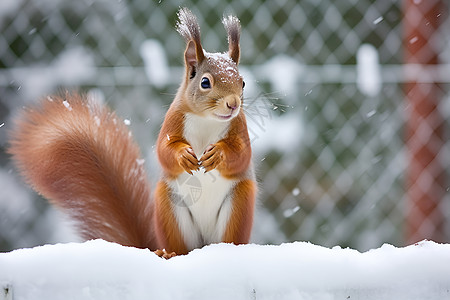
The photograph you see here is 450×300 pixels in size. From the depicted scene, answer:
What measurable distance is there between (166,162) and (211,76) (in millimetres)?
114

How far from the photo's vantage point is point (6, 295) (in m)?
0.59

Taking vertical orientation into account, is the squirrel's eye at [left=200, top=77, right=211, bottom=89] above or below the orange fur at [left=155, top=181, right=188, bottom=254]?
above

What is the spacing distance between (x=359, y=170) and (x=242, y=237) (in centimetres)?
130

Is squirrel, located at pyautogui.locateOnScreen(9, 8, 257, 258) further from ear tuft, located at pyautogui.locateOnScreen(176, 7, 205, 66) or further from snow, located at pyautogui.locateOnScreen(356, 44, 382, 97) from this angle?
snow, located at pyautogui.locateOnScreen(356, 44, 382, 97)

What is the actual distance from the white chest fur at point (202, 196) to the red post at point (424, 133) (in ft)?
3.47

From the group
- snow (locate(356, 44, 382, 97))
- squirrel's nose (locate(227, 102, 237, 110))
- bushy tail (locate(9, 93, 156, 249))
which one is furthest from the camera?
snow (locate(356, 44, 382, 97))

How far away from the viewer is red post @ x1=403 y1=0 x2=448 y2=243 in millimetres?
1686

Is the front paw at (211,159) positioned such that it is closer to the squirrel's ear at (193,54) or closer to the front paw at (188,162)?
the front paw at (188,162)

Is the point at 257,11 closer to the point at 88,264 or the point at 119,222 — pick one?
the point at 119,222

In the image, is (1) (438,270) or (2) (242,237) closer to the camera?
(1) (438,270)

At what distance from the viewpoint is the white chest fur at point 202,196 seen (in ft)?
2.48

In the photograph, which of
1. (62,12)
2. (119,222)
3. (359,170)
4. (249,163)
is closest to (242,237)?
(249,163)

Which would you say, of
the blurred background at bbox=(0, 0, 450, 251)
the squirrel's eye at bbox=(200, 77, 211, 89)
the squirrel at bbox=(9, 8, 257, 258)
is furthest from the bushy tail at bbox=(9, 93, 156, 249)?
the blurred background at bbox=(0, 0, 450, 251)

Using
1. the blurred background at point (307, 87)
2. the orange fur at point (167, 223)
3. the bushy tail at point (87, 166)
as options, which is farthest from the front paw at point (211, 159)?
the blurred background at point (307, 87)
